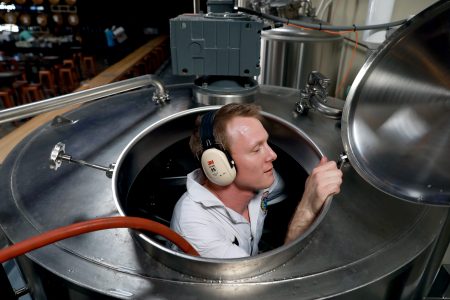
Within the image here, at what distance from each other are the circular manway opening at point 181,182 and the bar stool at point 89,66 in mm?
5815

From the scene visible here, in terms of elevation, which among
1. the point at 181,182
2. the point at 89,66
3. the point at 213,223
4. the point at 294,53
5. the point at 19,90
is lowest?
the point at 89,66

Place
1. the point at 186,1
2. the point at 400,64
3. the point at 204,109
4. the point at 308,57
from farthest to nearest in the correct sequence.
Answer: the point at 186,1 → the point at 308,57 → the point at 204,109 → the point at 400,64

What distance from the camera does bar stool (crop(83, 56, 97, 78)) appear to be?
6.51 m

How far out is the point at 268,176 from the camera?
3.46 feet

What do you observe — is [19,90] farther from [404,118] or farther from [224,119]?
[404,118]

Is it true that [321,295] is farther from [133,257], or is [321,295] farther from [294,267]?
[133,257]

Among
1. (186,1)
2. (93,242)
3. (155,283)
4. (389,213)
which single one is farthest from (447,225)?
(186,1)

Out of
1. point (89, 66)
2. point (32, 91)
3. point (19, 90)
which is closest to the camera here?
point (32, 91)

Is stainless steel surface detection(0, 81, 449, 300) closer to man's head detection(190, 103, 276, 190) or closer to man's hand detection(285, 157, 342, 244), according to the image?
man's hand detection(285, 157, 342, 244)

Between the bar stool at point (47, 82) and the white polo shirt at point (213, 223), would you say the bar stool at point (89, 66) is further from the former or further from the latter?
the white polo shirt at point (213, 223)

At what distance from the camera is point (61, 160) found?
0.88m

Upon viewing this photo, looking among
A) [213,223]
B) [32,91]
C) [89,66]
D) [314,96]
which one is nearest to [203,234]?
[213,223]

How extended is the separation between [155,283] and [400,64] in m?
0.73

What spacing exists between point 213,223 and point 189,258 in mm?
371
